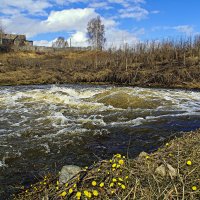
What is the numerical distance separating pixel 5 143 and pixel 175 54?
877 inches

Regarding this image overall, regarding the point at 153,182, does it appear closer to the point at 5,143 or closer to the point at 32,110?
the point at 5,143

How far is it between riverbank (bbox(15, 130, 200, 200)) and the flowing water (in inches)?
35.4

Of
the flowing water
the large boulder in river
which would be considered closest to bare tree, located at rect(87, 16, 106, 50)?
the flowing water

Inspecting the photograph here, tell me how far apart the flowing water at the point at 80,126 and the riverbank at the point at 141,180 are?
2.95 ft

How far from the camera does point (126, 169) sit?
3.76 m

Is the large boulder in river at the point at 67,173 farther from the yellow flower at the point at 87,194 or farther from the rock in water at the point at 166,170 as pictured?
the rock in water at the point at 166,170

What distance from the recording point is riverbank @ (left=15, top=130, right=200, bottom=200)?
331 cm

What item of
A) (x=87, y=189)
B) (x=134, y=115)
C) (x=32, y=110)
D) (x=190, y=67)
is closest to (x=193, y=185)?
(x=87, y=189)

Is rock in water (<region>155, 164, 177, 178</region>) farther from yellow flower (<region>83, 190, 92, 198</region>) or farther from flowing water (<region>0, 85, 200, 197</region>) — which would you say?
flowing water (<region>0, 85, 200, 197</region>)

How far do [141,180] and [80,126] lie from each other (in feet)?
21.3

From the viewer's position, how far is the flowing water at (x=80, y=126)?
22.7ft

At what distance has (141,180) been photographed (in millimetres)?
3568

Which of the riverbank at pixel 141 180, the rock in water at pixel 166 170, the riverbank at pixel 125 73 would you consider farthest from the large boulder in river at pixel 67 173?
the riverbank at pixel 125 73

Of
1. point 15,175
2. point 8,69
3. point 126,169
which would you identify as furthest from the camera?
point 8,69
